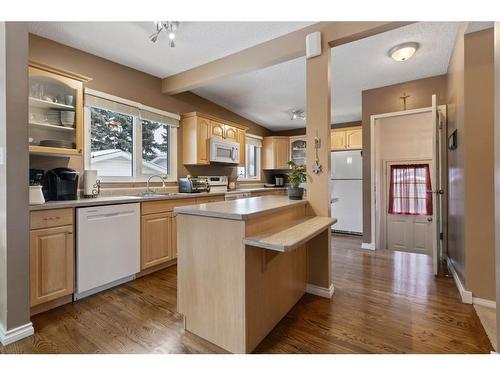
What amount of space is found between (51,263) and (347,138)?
5.06 metres

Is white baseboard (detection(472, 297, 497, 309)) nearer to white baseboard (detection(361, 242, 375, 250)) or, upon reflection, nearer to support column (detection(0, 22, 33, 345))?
white baseboard (detection(361, 242, 375, 250))

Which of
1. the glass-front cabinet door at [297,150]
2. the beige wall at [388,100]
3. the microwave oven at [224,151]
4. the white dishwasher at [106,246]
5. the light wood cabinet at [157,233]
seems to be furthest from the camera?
the glass-front cabinet door at [297,150]

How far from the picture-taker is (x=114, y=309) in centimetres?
212

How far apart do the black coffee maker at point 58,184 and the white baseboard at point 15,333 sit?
1.10 metres

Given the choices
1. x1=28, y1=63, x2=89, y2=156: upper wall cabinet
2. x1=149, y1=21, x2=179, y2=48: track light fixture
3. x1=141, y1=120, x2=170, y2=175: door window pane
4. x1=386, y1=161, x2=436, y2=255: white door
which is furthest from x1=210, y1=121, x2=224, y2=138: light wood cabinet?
x1=386, y1=161, x2=436, y2=255: white door

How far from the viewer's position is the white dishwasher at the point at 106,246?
224 centimetres

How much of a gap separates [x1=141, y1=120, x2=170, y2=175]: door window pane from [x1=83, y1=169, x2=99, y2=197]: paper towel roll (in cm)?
76

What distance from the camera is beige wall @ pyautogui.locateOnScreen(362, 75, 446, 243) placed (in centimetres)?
348

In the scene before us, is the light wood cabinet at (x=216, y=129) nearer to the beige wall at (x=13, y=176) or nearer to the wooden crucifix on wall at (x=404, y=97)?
the beige wall at (x=13, y=176)

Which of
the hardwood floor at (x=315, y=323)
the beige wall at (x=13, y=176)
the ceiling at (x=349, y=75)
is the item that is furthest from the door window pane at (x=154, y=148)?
the beige wall at (x=13, y=176)

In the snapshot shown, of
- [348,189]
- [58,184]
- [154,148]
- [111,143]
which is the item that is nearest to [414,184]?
[348,189]

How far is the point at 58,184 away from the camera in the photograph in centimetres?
238

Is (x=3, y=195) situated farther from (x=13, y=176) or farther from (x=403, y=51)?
(x=403, y=51)
